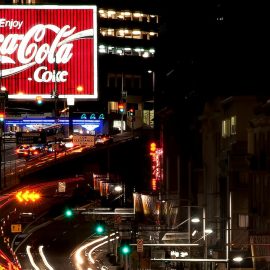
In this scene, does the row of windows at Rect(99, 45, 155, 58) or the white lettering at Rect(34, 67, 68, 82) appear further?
the row of windows at Rect(99, 45, 155, 58)

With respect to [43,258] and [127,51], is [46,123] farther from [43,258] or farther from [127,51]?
[127,51]

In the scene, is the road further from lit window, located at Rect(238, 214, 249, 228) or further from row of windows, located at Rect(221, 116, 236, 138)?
lit window, located at Rect(238, 214, 249, 228)

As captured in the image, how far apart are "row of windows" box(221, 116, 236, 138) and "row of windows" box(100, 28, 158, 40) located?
332 ft

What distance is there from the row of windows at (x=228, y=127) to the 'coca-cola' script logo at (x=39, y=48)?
296 inches

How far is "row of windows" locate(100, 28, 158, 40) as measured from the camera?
5595 inches

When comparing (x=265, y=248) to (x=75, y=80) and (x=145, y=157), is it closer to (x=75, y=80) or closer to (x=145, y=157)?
(x=75, y=80)

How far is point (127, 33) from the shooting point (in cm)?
14525

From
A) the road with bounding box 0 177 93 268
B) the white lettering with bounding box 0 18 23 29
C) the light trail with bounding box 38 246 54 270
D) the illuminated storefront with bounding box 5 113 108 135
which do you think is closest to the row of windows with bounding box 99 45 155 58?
the illuminated storefront with bounding box 5 113 108 135

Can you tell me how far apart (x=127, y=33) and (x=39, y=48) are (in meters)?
104

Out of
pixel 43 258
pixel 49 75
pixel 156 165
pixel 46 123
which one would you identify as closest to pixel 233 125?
pixel 49 75

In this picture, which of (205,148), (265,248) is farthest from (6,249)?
(265,248)

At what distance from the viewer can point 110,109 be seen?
134 m

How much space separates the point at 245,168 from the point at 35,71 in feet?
40.2

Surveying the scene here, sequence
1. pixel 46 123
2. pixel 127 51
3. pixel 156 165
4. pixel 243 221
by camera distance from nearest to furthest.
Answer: pixel 243 221, pixel 156 165, pixel 46 123, pixel 127 51
